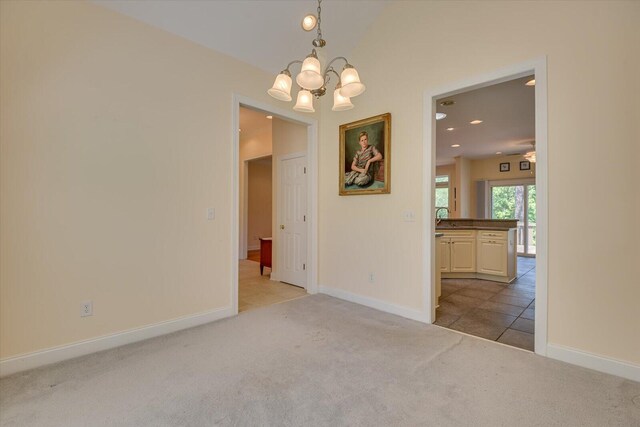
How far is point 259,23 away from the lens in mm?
3160

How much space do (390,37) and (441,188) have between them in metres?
7.35

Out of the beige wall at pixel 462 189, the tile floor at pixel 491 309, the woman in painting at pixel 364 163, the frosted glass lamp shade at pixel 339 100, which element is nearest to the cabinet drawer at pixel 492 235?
the tile floor at pixel 491 309

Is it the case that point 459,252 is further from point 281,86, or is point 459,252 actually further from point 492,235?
point 281,86

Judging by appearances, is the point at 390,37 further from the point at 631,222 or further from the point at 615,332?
the point at 615,332

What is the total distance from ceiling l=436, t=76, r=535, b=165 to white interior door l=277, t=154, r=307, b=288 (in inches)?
90.7

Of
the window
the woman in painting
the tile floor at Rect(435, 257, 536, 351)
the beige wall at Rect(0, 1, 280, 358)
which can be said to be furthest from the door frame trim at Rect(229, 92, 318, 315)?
the window

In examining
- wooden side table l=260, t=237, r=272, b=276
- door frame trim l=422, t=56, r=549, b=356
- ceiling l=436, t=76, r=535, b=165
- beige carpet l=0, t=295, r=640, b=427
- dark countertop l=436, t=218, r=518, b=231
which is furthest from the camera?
wooden side table l=260, t=237, r=272, b=276

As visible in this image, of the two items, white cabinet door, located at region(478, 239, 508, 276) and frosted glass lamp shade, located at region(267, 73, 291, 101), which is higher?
frosted glass lamp shade, located at region(267, 73, 291, 101)

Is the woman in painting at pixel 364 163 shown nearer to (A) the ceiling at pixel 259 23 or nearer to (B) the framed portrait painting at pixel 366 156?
(B) the framed portrait painting at pixel 366 156

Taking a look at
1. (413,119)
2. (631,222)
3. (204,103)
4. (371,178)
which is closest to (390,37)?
(413,119)

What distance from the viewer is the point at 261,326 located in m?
3.03

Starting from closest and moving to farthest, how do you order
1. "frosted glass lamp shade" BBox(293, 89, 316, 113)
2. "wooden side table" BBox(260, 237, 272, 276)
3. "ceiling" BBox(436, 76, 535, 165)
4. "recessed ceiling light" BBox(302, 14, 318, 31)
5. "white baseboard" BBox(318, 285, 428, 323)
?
"recessed ceiling light" BBox(302, 14, 318, 31) < "frosted glass lamp shade" BBox(293, 89, 316, 113) < "white baseboard" BBox(318, 285, 428, 323) < "ceiling" BBox(436, 76, 535, 165) < "wooden side table" BBox(260, 237, 272, 276)

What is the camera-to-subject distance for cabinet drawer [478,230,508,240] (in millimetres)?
4965

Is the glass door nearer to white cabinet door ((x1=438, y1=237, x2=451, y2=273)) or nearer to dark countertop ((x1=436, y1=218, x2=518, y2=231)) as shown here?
dark countertop ((x1=436, y1=218, x2=518, y2=231))
